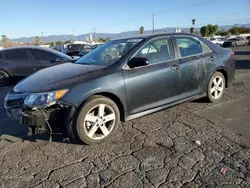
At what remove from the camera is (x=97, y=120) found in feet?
11.2

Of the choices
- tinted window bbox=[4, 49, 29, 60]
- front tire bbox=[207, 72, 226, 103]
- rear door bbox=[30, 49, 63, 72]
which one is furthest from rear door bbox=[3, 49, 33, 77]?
front tire bbox=[207, 72, 226, 103]

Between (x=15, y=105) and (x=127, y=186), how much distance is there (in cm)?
199

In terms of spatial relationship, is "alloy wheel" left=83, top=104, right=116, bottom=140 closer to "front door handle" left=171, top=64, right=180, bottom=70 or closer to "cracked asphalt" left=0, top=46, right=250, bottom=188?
"cracked asphalt" left=0, top=46, right=250, bottom=188

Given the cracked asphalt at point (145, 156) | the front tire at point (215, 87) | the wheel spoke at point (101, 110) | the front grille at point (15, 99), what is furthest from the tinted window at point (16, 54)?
the front tire at point (215, 87)

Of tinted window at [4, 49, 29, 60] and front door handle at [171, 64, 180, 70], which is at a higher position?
tinted window at [4, 49, 29, 60]

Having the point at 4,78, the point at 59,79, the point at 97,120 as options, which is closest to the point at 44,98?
the point at 59,79

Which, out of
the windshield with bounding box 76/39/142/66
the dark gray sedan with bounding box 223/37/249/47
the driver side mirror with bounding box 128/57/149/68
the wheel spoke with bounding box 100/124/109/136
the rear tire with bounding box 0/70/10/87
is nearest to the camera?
the wheel spoke with bounding box 100/124/109/136

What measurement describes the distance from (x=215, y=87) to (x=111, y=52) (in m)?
2.37

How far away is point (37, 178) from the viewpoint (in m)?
2.67

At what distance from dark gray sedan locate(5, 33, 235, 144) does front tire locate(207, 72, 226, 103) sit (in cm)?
2

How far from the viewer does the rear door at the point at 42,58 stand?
307 inches

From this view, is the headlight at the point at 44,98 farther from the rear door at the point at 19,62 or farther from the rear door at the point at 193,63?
the rear door at the point at 19,62

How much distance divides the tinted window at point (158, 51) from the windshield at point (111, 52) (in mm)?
197

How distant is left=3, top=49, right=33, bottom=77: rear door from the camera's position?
7707mm
